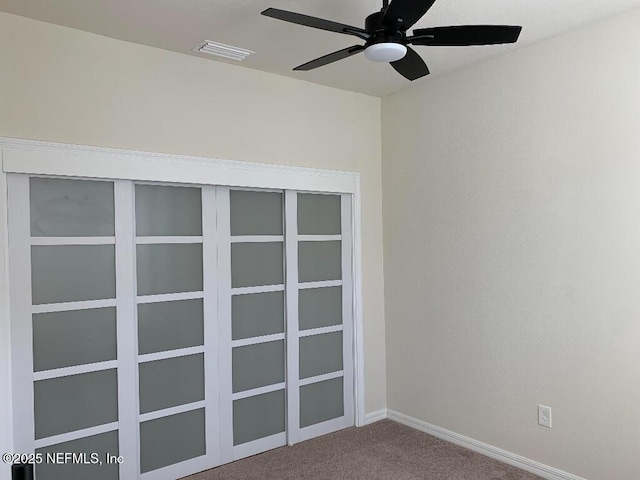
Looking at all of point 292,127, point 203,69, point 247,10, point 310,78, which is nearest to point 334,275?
point 292,127

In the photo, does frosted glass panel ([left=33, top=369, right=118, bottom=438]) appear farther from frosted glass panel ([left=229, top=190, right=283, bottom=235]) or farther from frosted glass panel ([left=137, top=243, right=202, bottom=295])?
frosted glass panel ([left=229, top=190, right=283, bottom=235])

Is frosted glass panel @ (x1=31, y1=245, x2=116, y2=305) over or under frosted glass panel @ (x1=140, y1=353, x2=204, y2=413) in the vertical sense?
over

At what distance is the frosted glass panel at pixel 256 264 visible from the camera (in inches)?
146

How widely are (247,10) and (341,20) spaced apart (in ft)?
1.75

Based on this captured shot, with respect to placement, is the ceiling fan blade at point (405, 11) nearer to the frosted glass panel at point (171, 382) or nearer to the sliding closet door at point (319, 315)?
the sliding closet door at point (319, 315)

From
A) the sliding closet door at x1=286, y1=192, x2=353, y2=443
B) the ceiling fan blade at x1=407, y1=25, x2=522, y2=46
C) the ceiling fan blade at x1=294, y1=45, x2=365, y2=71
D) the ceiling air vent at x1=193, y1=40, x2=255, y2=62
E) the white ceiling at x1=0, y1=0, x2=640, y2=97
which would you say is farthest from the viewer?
the sliding closet door at x1=286, y1=192, x2=353, y2=443

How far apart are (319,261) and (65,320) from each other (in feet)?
6.30

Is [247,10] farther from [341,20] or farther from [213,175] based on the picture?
[213,175]

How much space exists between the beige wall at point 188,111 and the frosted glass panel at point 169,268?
0.65m

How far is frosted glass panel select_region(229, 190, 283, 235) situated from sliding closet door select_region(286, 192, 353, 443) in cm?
10

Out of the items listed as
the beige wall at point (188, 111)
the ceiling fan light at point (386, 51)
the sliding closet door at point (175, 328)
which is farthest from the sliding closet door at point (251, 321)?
the ceiling fan light at point (386, 51)

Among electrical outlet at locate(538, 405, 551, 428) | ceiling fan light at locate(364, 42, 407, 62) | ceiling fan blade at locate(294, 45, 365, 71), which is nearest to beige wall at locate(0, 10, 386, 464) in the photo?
ceiling fan blade at locate(294, 45, 365, 71)

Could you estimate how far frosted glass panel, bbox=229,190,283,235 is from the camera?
3.71m

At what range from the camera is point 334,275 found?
4.25m
